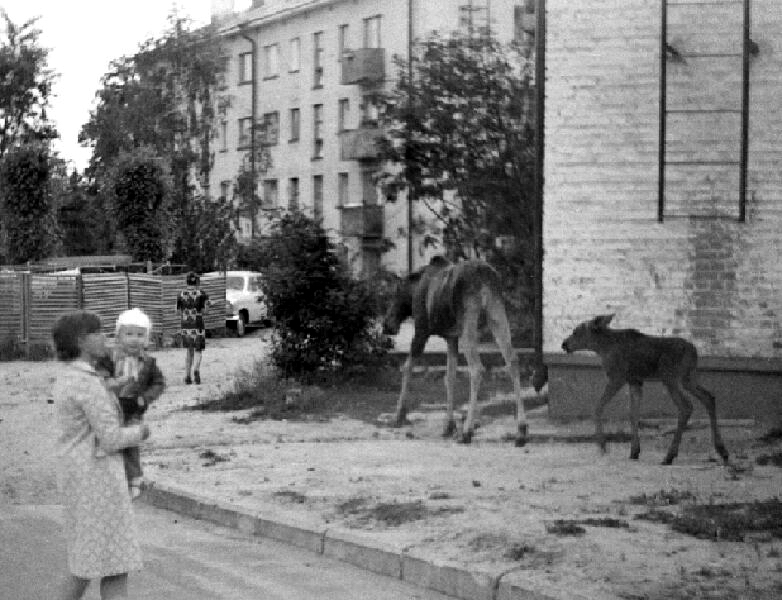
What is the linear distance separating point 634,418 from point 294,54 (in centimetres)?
6206

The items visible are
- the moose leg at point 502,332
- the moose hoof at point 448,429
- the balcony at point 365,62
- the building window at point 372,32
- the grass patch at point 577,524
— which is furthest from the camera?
the building window at point 372,32

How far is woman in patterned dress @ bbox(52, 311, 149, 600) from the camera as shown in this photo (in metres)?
7.42

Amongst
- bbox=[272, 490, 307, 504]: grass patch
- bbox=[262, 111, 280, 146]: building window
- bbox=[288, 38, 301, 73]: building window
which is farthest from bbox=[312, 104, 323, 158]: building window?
bbox=[272, 490, 307, 504]: grass patch

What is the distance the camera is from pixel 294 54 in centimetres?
7531

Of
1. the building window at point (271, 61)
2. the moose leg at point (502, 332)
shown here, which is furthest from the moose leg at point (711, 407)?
the building window at point (271, 61)

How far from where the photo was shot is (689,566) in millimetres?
9094

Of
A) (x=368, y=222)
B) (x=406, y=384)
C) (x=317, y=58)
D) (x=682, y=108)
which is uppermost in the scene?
(x=317, y=58)

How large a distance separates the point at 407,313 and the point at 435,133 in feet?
33.4

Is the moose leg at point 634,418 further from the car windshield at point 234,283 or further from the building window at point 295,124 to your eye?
the building window at point 295,124

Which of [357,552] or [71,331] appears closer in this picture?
[71,331]

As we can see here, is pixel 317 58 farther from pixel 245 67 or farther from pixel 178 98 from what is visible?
pixel 245 67

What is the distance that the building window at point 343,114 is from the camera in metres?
71.3

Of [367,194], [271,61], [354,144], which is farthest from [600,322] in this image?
[271,61]

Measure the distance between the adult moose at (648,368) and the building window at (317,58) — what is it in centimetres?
5885
